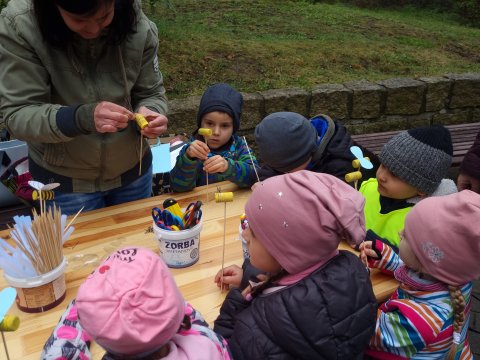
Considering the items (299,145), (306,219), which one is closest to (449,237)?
(306,219)

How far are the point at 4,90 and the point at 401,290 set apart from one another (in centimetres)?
167

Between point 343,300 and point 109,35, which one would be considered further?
point 109,35

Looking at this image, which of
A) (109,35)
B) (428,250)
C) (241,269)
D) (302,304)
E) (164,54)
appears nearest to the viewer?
(302,304)

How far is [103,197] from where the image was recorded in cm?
217

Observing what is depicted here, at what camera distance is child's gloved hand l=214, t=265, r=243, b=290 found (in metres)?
1.61

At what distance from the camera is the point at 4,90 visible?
1.73 metres

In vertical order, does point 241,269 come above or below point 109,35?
below

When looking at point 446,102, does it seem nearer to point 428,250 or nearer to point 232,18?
point 232,18

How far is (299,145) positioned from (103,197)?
0.98m

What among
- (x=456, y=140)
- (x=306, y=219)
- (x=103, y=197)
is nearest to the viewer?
Answer: (x=306, y=219)

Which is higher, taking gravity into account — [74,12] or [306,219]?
[74,12]

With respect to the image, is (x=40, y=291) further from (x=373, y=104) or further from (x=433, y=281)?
(x=373, y=104)

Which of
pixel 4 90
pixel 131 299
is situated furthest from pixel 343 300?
pixel 4 90

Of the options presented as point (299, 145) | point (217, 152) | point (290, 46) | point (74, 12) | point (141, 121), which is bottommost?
point (290, 46)
